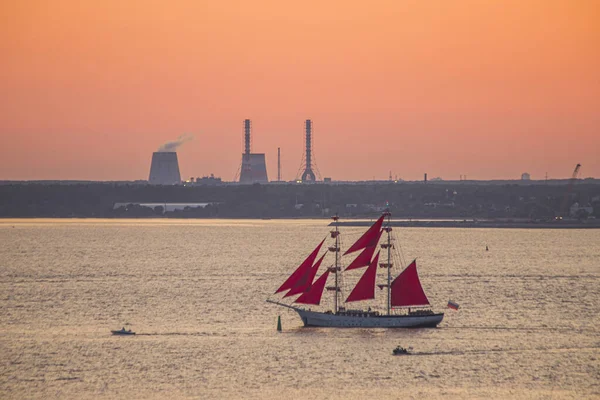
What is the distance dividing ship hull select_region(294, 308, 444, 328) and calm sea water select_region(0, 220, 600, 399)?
829 mm

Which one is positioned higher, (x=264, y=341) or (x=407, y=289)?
(x=407, y=289)

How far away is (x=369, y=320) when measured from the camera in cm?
6391

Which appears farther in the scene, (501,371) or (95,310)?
(95,310)

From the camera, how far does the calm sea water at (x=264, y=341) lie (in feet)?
157

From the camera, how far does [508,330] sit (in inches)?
2511

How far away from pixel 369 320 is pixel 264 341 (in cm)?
751

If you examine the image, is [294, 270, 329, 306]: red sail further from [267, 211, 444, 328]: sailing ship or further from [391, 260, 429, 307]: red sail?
[391, 260, 429, 307]: red sail

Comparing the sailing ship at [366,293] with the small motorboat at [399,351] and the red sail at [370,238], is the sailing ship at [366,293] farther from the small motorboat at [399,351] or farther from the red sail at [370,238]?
the small motorboat at [399,351]

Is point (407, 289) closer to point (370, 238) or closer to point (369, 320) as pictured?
point (369, 320)

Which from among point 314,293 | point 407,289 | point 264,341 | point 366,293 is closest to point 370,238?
point 366,293

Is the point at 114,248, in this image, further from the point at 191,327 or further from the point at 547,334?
the point at 547,334

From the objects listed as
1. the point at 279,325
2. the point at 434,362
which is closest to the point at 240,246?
the point at 279,325

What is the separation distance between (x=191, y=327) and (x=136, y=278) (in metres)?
39.5

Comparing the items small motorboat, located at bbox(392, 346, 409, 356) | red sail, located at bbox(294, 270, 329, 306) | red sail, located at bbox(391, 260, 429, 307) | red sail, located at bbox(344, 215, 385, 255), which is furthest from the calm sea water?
red sail, located at bbox(344, 215, 385, 255)
